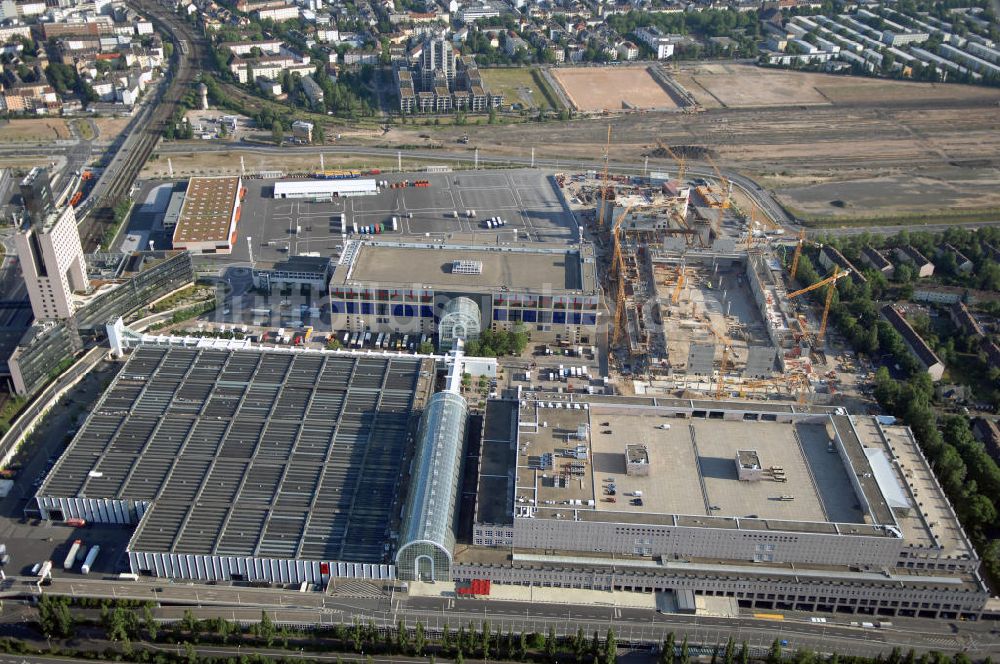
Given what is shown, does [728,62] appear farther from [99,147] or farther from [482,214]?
[99,147]

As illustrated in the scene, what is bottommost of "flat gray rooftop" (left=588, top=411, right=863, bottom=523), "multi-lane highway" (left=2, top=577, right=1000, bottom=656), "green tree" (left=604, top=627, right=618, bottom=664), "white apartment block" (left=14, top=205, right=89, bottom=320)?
"multi-lane highway" (left=2, top=577, right=1000, bottom=656)

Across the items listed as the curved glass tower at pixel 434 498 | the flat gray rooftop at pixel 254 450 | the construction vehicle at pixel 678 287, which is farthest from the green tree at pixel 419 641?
the construction vehicle at pixel 678 287

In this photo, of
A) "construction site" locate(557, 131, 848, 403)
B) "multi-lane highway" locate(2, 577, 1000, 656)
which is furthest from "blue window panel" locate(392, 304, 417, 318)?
"multi-lane highway" locate(2, 577, 1000, 656)

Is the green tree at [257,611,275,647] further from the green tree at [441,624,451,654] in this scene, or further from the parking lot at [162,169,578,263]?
the parking lot at [162,169,578,263]

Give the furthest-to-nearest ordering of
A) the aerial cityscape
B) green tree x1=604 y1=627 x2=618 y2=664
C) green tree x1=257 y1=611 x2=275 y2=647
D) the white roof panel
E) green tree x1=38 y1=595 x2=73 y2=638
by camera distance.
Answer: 1. the white roof panel
2. the aerial cityscape
3. green tree x1=38 y1=595 x2=73 y2=638
4. green tree x1=257 y1=611 x2=275 y2=647
5. green tree x1=604 y1=627 x2=618 y2=664

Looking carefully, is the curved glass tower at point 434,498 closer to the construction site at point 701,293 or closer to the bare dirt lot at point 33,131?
the construction site at point 701,293

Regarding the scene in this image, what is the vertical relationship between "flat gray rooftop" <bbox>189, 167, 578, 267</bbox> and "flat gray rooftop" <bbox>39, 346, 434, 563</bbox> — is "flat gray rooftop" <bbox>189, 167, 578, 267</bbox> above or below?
below

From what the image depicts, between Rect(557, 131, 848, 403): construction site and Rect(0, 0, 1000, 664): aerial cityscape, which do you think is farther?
Rect(557, 131, 848, 403): construction site
